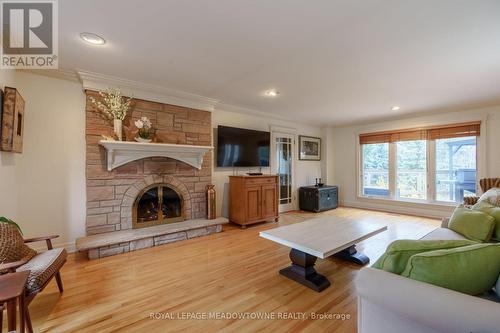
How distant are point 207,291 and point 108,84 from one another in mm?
2970

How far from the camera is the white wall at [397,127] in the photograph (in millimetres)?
4152

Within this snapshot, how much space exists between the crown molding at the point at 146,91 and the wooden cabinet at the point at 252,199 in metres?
1.51

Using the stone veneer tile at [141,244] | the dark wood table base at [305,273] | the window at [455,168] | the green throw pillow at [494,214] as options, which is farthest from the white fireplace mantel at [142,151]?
the window at [455,168]

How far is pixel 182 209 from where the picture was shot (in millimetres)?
3734

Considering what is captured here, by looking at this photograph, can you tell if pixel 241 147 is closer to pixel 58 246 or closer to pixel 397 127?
pixel 58 246

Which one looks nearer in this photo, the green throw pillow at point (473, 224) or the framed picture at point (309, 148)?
the green throw pillow at point (473, 224)

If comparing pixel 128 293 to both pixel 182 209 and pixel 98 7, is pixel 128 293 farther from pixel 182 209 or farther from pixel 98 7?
pixel 98 7

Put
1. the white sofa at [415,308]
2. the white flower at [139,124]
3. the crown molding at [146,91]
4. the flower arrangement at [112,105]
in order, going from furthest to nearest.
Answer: the white flower at [139,124]
the flower arrangement at [112,105]
the crown molding at [146,91]
the white sofa at [415,308]

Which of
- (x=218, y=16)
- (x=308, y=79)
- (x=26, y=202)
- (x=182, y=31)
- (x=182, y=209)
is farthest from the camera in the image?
(x=182, y=209)

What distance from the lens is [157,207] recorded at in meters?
3.54

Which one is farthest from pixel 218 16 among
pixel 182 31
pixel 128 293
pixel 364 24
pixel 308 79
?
pixel 128 293

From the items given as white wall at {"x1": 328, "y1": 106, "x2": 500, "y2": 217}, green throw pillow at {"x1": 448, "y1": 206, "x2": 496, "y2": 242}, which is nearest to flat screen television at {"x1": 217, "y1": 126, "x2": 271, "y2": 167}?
white wall at {"x1": 328, "y1": 106, "x2": 500, "y2": 217}

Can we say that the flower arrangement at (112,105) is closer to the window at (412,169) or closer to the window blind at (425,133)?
the window blind at (425,133)

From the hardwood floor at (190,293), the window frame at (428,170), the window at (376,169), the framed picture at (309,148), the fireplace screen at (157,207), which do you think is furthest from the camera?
the framed picture at (309,148)
